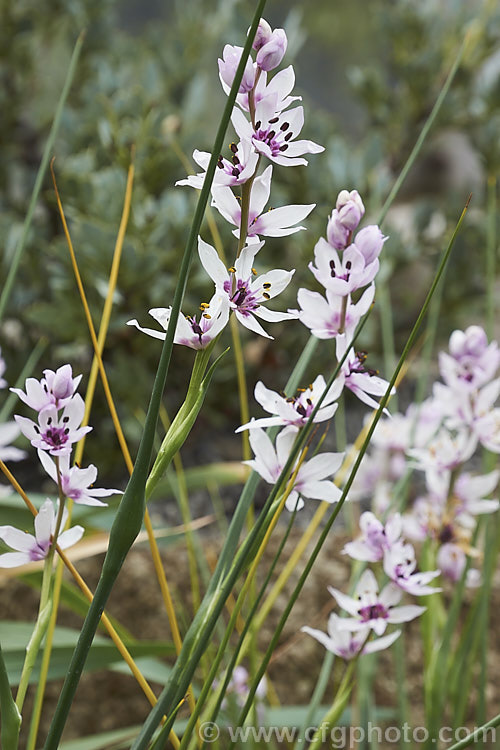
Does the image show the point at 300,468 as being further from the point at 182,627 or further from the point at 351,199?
the point at 182,627

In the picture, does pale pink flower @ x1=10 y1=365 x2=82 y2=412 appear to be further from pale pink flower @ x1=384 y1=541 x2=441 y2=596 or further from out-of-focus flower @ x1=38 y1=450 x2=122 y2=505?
pale pink flower @ x1=384 y1=541 x2=441 y2=596

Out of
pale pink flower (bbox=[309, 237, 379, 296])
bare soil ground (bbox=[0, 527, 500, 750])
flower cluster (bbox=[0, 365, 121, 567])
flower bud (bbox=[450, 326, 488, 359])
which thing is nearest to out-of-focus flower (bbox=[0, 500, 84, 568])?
flower cluster (bbox=[0, 365, 121, 567])

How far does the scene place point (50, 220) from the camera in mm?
1076

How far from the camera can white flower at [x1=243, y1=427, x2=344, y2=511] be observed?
0.23 meters

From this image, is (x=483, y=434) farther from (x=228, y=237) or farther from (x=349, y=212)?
(x=228, y=237)

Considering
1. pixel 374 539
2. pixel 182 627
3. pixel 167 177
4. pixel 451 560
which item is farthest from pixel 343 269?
pixel 167 177

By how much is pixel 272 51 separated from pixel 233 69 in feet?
0.04

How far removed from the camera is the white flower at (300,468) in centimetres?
23

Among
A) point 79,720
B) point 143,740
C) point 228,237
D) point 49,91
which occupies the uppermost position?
point 49,91

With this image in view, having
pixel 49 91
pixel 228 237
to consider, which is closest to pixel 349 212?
pixel 228 237

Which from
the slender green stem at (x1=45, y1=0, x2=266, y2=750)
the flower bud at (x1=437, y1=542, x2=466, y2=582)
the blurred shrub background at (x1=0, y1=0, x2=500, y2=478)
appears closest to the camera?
the slender green stem at (x1=45, y1=0, x2=266, y2=750)

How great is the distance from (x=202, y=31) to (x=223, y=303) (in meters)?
1.21

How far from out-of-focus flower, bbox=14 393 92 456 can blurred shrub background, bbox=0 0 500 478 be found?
1.51ft

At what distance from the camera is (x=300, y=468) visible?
0.78 feet
